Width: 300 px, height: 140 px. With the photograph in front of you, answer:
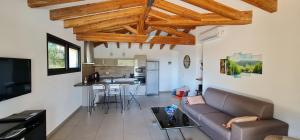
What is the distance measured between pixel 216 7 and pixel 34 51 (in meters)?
3.10

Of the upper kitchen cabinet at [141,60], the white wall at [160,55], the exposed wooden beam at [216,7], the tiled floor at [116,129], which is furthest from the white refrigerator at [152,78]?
the exposed wooden beam at [216,7]

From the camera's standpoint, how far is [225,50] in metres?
3.89

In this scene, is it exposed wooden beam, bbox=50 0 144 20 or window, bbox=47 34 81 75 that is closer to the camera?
exposed wooden beam, bbox=50 0 144 20

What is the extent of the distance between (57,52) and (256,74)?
164 inches

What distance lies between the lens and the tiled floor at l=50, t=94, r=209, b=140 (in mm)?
3191

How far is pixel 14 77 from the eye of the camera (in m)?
2.14

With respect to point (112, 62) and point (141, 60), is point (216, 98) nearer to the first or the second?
point (141, 60)

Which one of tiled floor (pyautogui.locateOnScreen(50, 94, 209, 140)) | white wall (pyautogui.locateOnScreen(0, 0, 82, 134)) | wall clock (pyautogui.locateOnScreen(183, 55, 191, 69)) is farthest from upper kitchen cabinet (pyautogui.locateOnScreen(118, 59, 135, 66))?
white wall (pyautogui.locateOnScreen(0, 0, 82, 134))

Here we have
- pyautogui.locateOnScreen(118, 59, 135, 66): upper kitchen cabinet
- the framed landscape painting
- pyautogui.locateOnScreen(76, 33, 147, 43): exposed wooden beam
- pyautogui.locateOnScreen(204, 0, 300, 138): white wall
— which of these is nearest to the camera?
pyautogui.locateOnScreen(204, 0, 300, 138): white wall

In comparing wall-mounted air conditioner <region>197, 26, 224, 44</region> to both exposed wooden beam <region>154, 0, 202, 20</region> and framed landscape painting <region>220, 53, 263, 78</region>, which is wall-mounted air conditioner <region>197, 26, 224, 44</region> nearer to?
framed landscape painting <region>220, 53, 263, 78</region>

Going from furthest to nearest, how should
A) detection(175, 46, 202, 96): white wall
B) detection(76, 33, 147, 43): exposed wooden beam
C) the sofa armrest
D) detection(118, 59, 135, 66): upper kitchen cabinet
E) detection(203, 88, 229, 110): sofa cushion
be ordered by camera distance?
detection(118, 59, 135, 66): upper kitchen cabinet < detection(175, 46, 202, 96): white wall < detection(76, 33, 147, 43): exposed wooden beam < detection(203, 88, 229, 110): sofa cushion < the sofa armrest

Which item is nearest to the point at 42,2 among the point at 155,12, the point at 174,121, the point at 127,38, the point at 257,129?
the point at 155,12

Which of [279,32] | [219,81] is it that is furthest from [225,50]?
[279,32]

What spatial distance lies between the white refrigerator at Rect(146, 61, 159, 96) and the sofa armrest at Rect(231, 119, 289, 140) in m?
5.35
